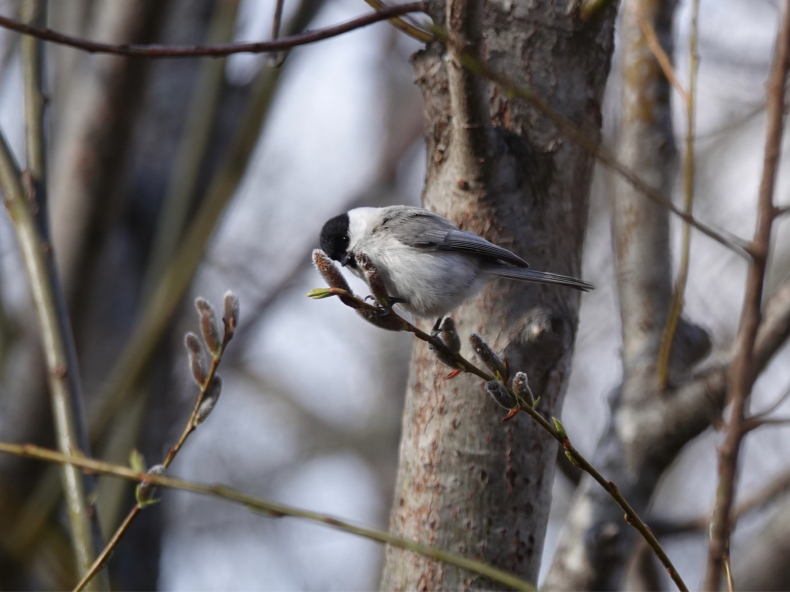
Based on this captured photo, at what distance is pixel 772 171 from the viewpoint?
76 centimetres

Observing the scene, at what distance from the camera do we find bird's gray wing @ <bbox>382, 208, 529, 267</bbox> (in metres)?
1.87

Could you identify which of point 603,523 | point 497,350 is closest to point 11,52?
point 497,350

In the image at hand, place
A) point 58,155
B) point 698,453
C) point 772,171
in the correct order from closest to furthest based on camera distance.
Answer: point 772,171, point 58,155, point 698,453

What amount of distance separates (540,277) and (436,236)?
368 millimetres

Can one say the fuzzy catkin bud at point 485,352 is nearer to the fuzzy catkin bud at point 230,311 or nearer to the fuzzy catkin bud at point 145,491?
the fuzzy catkin bud at point 230,311

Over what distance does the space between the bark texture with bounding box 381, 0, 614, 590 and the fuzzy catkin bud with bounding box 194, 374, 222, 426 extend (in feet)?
2.10

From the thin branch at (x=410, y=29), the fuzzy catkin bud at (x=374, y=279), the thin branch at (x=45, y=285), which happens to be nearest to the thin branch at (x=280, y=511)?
the fuzzy catkin bud at (x=374, y=279)

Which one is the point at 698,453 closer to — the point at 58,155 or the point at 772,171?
the point at 58,155

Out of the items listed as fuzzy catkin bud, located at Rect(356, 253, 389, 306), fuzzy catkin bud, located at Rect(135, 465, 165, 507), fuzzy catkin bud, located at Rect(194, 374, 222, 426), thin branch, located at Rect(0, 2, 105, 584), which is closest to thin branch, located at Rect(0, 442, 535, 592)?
fuzzy catkin bud, located at Rect(135, 465, 165, 507)

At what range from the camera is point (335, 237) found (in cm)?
233

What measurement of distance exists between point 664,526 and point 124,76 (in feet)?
8.17

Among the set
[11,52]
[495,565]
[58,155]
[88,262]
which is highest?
[11,52]

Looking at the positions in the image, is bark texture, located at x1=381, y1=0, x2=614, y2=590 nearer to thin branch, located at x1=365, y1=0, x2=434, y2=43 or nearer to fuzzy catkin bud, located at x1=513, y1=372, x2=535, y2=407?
thin branch, located at x1=365, y1=0, x2=434, y2=43

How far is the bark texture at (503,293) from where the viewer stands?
68.1 inches
